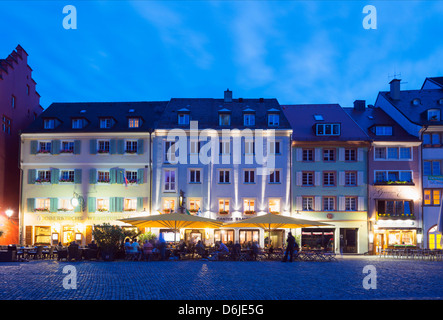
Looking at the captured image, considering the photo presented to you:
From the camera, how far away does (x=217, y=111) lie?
45344mm

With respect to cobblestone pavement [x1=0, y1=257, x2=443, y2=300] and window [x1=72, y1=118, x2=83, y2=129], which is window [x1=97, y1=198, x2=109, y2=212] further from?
cobblestone pavement [x1=0, y1=257, x2=443, y2=300]

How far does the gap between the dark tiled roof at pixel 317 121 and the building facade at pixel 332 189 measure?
16 centimetres

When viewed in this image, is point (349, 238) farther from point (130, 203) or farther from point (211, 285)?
point (211, 285)

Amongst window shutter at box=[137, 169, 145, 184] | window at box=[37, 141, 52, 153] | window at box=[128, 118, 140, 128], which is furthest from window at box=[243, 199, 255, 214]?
window at box=[37, 141, 52, 153]

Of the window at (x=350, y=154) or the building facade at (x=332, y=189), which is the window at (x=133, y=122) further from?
the window at (x=350, y=154)

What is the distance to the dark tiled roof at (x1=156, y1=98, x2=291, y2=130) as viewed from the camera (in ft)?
144

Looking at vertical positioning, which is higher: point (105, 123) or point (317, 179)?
A: point (105, 123)

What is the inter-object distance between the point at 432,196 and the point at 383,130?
21.6 feet

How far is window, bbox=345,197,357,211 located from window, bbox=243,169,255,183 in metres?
7.74

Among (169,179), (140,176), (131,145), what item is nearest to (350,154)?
(169,179)

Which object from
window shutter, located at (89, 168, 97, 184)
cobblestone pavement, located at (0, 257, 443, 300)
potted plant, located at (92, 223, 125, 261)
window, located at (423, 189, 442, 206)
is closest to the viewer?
cobblestone pavement, located at (0, 257, 443, 300)

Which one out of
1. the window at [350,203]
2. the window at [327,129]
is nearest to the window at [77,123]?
the window at [327,129]

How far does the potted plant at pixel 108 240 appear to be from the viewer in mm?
28312

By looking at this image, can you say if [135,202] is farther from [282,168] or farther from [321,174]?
[321,174]
